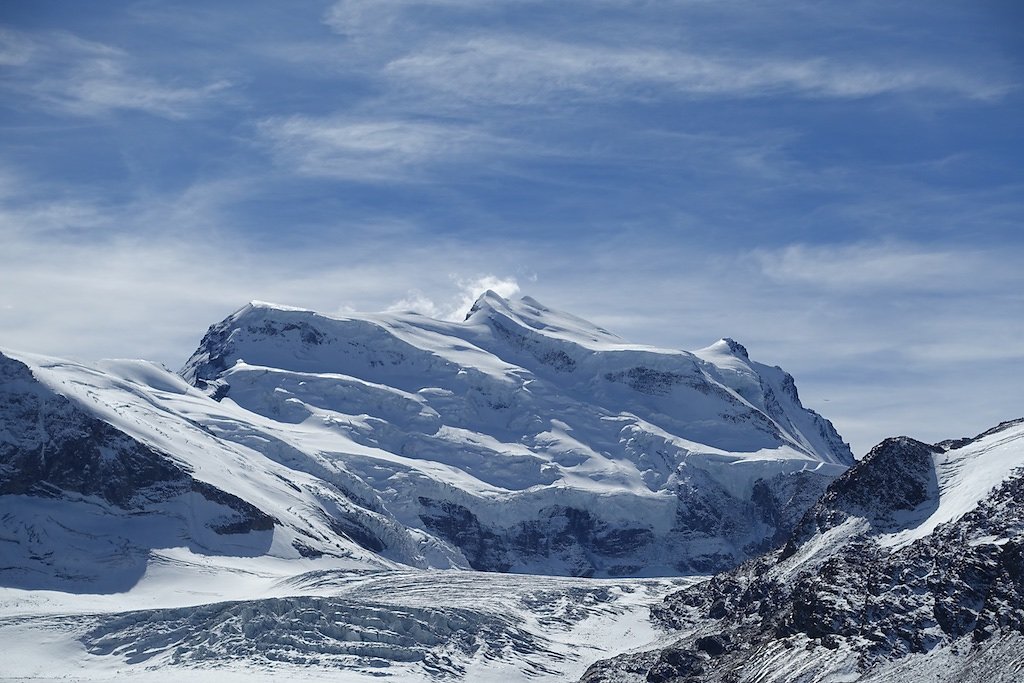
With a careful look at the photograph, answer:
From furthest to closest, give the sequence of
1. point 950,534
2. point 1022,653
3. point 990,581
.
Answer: point 950,534, point 990,581, point 1022,653

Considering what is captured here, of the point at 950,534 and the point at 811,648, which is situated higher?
the point at 950,534

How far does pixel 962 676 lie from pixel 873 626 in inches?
672

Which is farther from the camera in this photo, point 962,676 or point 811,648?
A: point 811,648

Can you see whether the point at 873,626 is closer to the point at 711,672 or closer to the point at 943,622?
the point at 943,622

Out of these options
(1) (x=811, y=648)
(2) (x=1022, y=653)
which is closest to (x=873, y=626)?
(1) (x=811, y=648)

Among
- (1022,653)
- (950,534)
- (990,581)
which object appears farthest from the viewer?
(950,534)

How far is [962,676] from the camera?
548 feet

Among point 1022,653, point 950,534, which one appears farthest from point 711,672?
point 1022,653

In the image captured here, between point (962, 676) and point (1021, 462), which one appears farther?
point (1021, 462)

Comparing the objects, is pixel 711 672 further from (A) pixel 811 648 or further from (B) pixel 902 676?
(B) pixel 902 676

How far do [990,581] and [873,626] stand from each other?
1355cm

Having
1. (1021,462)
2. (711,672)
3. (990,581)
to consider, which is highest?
(1021,462)

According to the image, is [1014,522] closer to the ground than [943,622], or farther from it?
farther from it

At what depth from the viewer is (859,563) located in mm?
196875
